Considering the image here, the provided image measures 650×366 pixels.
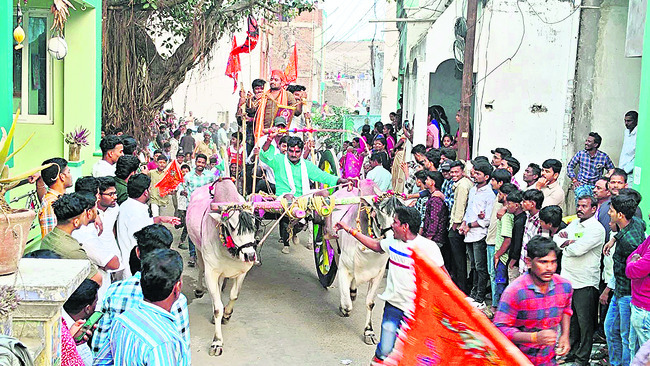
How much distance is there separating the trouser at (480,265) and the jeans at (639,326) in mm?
2766

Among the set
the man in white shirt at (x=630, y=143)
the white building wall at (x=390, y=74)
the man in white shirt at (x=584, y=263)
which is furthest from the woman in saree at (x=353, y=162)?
the white building wall at (x=390, y=74)

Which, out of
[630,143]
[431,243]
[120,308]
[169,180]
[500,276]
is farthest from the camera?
[169,180]

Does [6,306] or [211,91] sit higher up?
[211,91]

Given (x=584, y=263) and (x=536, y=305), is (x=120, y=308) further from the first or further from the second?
(x=584, y=263)

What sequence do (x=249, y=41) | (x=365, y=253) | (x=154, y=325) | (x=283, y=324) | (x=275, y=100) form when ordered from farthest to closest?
(x=249, y=41)
(x=275, y=100)
(x=283, y=324)
(x=365, y=253)
(x=154, y=325)

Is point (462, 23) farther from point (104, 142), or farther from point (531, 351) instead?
point (531, 351)

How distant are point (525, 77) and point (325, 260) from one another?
177 inches

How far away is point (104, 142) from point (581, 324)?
5.14m

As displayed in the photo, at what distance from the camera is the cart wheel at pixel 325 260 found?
28.8 feet

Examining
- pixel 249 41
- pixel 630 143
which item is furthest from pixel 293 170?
pixel 630 143

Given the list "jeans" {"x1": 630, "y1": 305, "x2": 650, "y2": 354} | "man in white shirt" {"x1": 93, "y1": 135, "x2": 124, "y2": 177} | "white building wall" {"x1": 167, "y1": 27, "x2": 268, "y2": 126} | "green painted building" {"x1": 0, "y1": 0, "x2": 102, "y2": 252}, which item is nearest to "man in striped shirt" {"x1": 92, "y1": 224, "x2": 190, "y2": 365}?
"jeans" {"x1": 630, "y1": 305, "x2": 650, "y2": 354}

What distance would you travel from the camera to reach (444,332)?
10.9 ft

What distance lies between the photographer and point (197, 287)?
8586 mm

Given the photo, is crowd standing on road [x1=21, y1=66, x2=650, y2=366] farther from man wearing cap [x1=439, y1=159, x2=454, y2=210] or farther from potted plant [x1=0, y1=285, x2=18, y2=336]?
potted plant [x1=0, y1=285, x2=18, y2=336]
